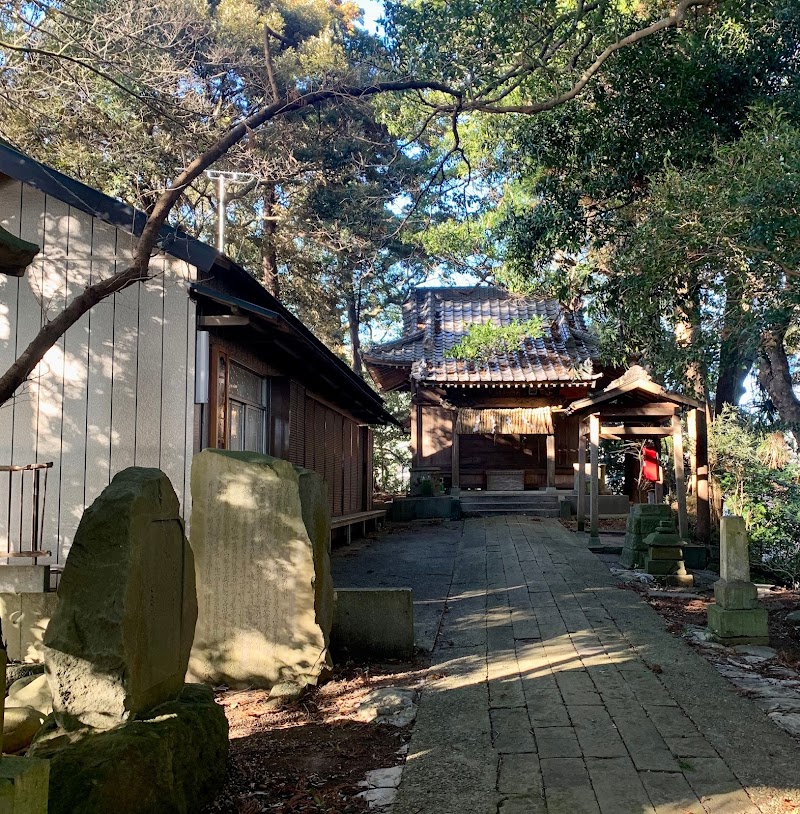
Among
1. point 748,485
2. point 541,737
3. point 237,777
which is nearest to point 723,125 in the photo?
point 748,485

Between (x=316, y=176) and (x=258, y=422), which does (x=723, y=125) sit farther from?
(x=316, y=176)

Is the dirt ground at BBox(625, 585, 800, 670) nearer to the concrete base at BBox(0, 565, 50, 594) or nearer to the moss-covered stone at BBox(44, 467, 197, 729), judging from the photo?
the moss-covered stone at BBox(44, 467, 197, 729)

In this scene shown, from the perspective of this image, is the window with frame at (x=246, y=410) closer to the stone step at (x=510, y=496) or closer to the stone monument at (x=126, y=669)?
the stone monument at (x=126, y=669)

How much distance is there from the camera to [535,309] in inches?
1061

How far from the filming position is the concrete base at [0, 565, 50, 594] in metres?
8.05

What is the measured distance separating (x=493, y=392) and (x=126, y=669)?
2052 centimetres

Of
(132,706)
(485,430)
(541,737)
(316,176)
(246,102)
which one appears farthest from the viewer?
(485,430)

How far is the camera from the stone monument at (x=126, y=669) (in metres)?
3.36

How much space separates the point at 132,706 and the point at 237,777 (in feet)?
3.23

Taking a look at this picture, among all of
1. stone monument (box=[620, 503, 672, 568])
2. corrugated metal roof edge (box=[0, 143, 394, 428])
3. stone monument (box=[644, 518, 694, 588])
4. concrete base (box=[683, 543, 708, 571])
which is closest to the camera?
corrugated metal roof edge (box=[0, 143, 394, 428])

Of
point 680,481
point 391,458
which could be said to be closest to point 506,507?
point 680,481

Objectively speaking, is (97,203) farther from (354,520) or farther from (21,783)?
(354,520)

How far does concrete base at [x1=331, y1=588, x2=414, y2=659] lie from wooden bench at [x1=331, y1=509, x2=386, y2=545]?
7442 millimetres

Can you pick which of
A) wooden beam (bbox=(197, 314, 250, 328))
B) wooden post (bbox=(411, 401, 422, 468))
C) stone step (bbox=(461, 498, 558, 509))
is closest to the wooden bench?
stone step (bbox=(461, 498, 558, 509))
